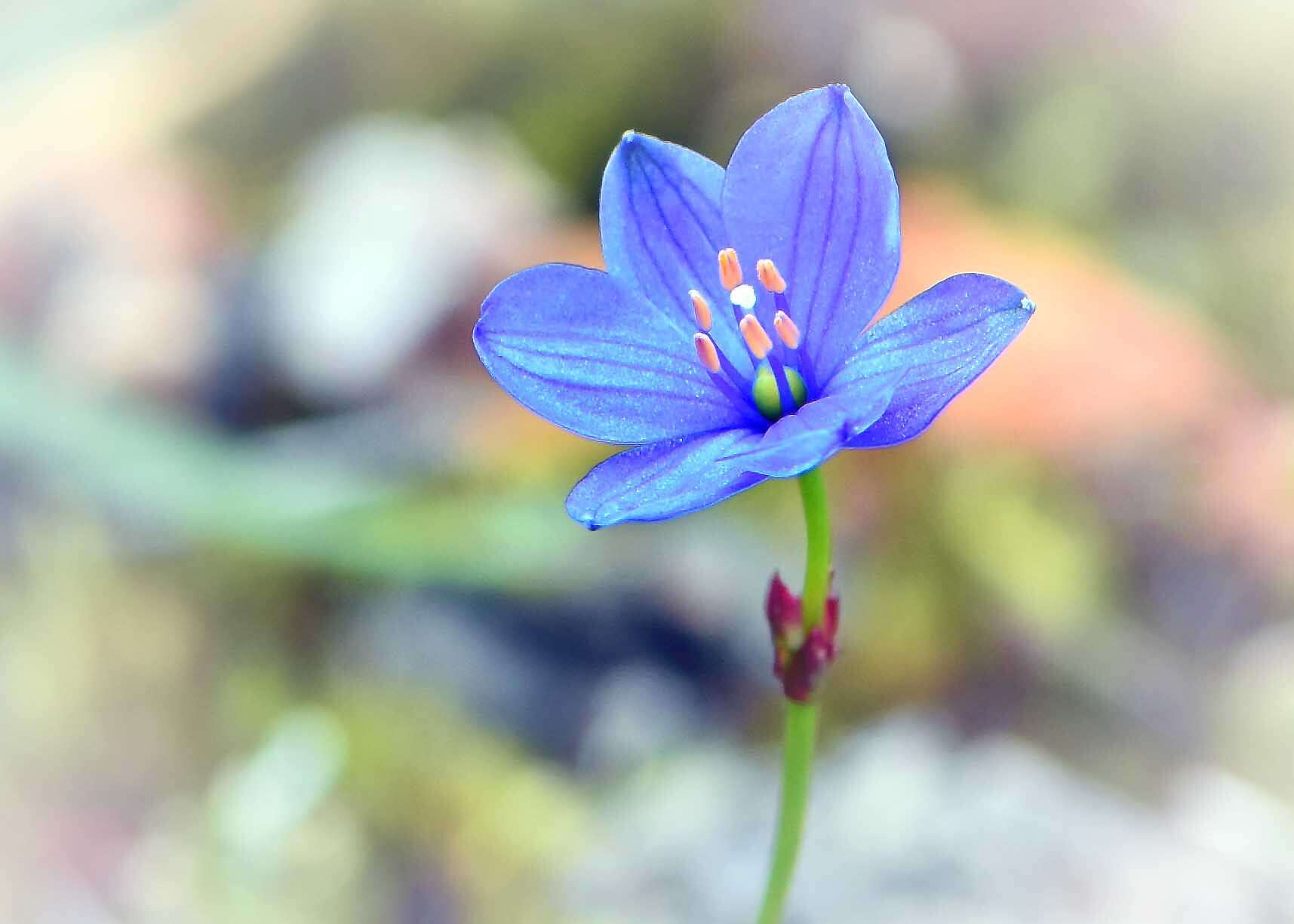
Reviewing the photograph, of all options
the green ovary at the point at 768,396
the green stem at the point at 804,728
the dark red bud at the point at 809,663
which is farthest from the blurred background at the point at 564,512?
the green ovary at the point at 768,396

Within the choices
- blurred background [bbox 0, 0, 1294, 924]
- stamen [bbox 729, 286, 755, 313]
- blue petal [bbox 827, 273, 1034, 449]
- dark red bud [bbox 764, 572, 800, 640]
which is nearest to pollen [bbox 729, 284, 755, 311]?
stamen [bbox 729, 286, 755, 313]

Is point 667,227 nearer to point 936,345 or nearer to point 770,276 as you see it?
point 770,276

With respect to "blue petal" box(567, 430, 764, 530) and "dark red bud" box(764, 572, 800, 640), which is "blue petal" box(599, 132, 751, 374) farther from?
"dark red bud" box(764, 572, 800, 640)

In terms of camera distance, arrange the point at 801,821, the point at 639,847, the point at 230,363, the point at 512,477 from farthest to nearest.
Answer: the point at 230,363, the point at 512,477, the point at 639,847, the point at 801,821

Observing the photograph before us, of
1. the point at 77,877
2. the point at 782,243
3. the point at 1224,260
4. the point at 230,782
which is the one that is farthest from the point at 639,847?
the point at 1224,260

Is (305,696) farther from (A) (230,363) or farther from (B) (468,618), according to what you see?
(A) (230,363)

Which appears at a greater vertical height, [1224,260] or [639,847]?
[1224,260]
